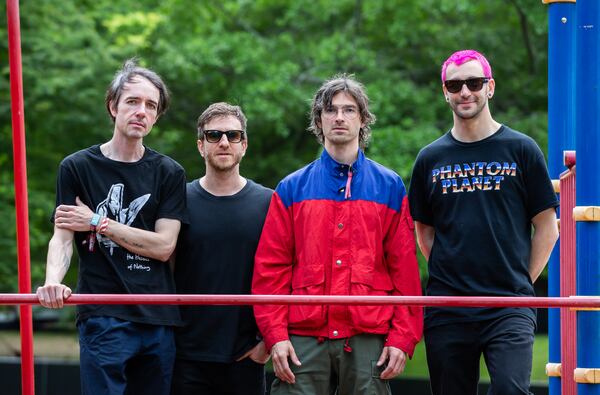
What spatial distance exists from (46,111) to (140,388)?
1084cm

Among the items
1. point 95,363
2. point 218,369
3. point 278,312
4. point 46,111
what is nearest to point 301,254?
point 278,312

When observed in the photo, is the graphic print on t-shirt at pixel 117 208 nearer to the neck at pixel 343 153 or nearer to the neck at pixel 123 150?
the neck at pixel 123 150

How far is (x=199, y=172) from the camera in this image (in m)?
15.5

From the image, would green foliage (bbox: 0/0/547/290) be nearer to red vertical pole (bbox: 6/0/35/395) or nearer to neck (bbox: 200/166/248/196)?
neck (bbox: 200/166/248/196)

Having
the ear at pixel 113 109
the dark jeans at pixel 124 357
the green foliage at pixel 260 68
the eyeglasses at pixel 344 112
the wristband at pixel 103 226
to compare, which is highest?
the green foliage at pixel 260 68

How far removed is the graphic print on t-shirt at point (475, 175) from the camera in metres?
4.40

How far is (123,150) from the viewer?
4609 millimetres

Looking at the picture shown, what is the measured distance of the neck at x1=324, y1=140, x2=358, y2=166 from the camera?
4645 millimetres

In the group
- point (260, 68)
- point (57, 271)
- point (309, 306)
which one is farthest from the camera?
point (260, 68)

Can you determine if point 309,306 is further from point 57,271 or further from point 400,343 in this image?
point 57,271

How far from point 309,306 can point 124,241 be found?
80cm

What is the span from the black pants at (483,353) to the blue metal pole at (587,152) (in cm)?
23

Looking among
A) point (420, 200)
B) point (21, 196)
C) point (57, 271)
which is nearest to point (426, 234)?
point (420, 200)

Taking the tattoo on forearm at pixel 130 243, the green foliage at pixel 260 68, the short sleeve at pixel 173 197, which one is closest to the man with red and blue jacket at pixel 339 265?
the short sleeve at pixel 173 197
